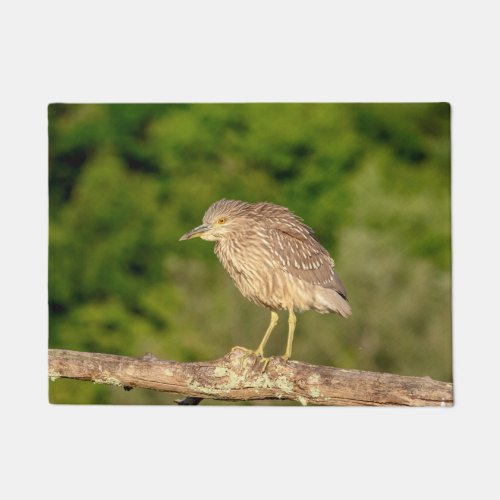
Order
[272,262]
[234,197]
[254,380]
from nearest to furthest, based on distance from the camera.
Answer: [254,380] → [272,262] → [234,197]

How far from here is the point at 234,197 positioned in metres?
10.5

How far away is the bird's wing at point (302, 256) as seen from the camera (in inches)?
356

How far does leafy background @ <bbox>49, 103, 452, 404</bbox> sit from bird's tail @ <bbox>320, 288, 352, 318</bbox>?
0.67 metres

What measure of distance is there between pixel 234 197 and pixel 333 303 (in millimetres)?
1867

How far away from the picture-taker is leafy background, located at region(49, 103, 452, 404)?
386 inches

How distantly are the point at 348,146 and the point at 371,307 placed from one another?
1519mm

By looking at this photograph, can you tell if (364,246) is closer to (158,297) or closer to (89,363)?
(158,297)

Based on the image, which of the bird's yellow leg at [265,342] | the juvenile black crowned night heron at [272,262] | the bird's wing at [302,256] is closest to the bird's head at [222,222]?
the juvenile black crowned night heron at [272,262]

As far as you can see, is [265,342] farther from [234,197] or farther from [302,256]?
[234,197]

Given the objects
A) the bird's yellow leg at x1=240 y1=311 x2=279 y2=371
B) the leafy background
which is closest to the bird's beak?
the bird's yellow leg at x1=240 y1=311 x2=279 y2=371

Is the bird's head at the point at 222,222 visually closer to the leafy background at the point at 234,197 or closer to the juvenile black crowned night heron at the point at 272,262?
the juvenile black crowned night heron at the point at 272,262

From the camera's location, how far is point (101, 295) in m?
10.9

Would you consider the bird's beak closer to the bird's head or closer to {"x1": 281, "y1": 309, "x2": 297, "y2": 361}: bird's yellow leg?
the bird's head

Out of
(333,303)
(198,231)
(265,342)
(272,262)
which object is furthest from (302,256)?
(198,231)
